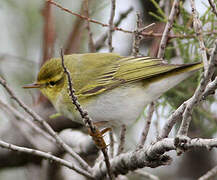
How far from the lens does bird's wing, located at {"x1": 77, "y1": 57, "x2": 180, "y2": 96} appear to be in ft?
9.51

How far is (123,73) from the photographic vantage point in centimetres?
312

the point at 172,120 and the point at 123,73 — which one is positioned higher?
the point at 123,73

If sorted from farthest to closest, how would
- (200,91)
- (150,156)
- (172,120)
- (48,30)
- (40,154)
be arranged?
(48,30) < (40,154) < (150,156) < (172,120) < (200,91)

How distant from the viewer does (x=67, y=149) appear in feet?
8.82

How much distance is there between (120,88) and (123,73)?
172mm

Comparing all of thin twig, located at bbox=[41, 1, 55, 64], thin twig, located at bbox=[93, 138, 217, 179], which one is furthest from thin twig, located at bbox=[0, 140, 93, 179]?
thin twig, located at bbox=[41, 1, 55, 64]

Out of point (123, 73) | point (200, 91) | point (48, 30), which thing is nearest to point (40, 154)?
point (123, 73)

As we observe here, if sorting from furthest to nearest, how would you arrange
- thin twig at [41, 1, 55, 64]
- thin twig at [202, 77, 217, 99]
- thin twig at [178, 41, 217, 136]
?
thin twig at [41, 1, 55, 64]
thin twig at [202, 77, 217, 99]
thin twig at [178, 41, 217, 136]

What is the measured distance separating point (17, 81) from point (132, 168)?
120 inches

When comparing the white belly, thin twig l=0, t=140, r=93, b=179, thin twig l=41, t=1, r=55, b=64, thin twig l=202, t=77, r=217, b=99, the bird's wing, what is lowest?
thin twig l=0, t=140, r=93, b=179

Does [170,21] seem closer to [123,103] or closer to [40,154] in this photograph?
[123,103]

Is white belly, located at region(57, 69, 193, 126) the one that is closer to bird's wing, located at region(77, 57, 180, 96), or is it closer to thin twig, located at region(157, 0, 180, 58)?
bird's wing, located at region(77, 57, 180, 96)

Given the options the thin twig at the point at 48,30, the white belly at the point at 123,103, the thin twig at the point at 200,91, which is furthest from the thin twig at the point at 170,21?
the thin twig at the point at 48,30

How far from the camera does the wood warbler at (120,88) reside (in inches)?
113
